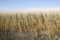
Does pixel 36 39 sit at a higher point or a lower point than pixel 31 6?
lower

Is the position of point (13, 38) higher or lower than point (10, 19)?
lower

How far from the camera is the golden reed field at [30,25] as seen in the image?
5.22 ft

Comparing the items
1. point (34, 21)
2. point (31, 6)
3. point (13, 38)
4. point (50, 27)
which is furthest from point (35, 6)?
point (13, 38)

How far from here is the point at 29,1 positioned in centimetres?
163

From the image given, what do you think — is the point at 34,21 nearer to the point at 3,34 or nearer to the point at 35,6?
the point at 35,6

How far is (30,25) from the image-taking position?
1.63 meters

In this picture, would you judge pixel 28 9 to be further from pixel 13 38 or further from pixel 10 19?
pixel 13 38

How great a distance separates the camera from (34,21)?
1.64 m

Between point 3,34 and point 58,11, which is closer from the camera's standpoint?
point 58,11

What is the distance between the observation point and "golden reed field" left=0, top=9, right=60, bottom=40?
5.22ft

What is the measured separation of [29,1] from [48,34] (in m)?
0.43

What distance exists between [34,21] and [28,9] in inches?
6.0

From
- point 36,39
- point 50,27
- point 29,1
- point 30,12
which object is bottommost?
point 36,39

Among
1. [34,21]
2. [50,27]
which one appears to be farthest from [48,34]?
[34,21]
